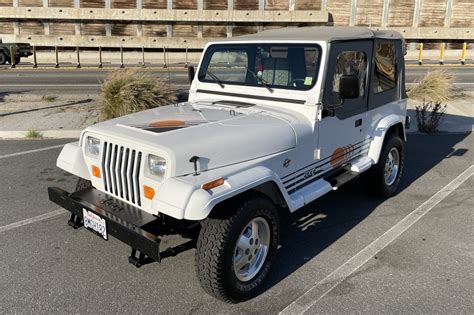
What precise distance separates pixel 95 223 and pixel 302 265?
1.83 m

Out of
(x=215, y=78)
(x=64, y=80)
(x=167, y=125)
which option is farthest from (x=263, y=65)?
(x=64, y=80)

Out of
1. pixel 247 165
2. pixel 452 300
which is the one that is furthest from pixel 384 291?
pixel 247 165

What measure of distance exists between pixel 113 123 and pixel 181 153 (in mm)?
1003

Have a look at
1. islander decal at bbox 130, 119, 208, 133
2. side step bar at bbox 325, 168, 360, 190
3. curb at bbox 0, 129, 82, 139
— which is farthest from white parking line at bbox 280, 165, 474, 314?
curb at bbox 0, 129, 82, 139

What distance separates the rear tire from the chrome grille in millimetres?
3054

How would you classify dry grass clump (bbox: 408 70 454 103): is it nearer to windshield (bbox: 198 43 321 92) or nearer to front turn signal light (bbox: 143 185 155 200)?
windshield (bbox: 198 43 321 92)

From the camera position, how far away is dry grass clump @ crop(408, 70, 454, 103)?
11602mm

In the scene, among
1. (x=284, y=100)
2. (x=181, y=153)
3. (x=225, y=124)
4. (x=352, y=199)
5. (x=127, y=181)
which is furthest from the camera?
(x=352, y=199)

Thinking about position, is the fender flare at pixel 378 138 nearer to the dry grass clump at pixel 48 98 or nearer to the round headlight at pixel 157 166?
the round headlight at pixel 157 166

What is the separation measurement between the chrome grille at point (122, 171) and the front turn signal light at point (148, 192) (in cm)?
8

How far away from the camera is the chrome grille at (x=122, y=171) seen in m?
3.13

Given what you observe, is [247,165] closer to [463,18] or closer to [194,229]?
[194,229]

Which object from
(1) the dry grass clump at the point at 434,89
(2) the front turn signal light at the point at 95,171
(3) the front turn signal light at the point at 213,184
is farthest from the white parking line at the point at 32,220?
(1) the dry grass clump at the point at 434,89

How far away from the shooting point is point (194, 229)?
3268 millimetres
